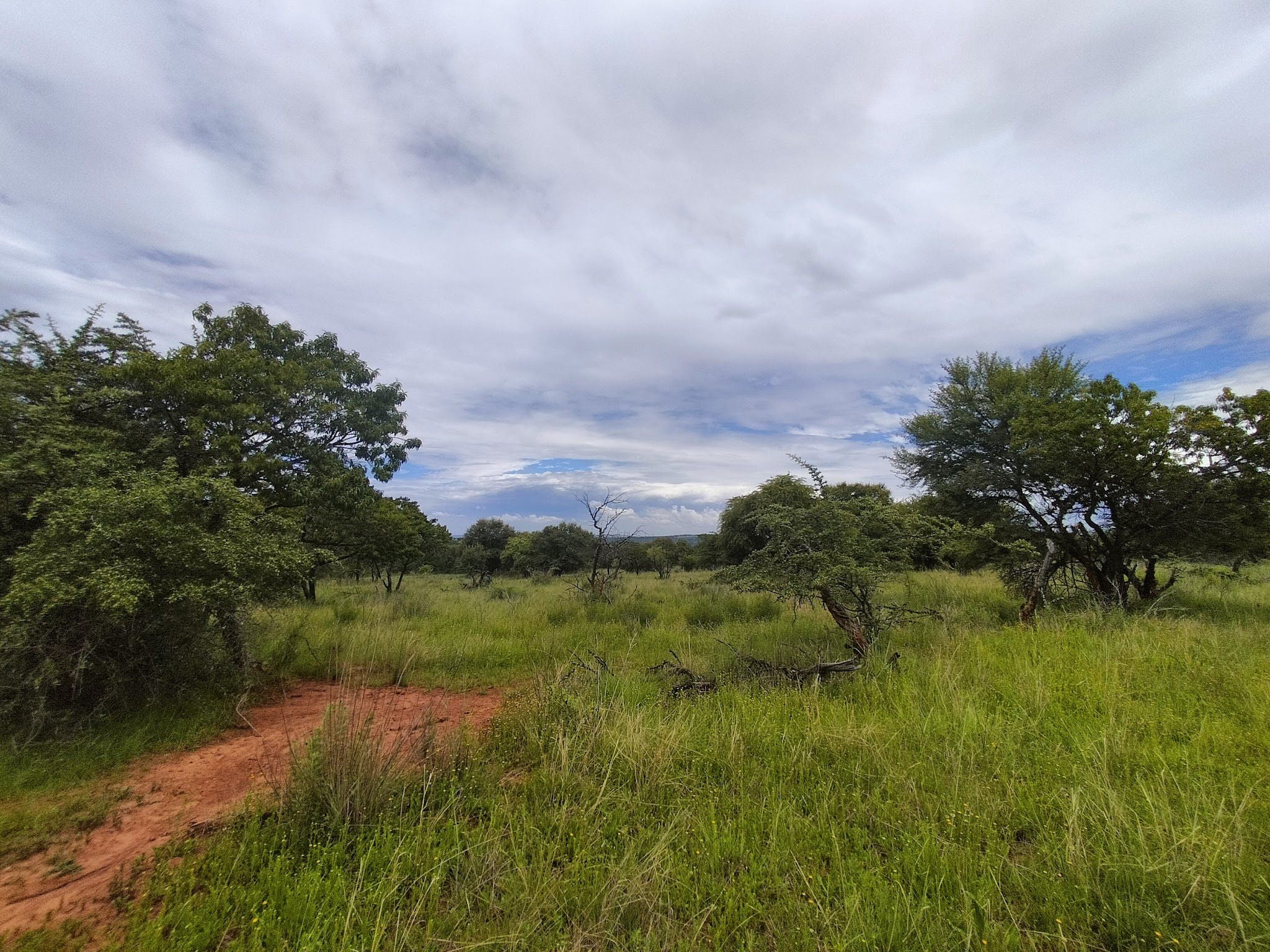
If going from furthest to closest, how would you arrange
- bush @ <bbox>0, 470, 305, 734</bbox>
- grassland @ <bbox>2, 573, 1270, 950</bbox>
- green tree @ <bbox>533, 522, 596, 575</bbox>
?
green tree @ <bbox>533, 522, 596, 575</bbox> < bush @ <bbox>0, 470, 305, 734</bbox> < grassland @ <bbox>2, 573, 1270, 950</bbox>

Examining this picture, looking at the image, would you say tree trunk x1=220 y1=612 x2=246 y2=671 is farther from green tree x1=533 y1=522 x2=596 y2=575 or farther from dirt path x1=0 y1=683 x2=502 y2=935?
green tree x1=533 y1=522 x2=596 y2=575

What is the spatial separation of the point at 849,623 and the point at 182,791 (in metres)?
7.21

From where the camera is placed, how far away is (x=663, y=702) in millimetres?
5352

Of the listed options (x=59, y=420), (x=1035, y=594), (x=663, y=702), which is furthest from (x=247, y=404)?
(x=1035, y=594)

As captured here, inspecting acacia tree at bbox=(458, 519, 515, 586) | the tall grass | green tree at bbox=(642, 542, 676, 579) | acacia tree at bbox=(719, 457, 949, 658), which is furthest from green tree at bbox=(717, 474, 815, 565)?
acacia tree at bbox=(458, 519, 515, 586)

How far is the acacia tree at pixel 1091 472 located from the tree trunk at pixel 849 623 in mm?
5318

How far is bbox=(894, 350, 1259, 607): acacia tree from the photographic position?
9.00 meters

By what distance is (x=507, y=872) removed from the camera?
8.97ft

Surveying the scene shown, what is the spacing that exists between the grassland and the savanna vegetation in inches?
0.9

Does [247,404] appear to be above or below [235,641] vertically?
above

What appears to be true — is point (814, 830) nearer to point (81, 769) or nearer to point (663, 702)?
point (663, 702)

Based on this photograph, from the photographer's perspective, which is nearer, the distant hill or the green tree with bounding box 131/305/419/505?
the green tree with bounding box 131/305/419/505

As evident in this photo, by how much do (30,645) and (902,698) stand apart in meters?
8.33

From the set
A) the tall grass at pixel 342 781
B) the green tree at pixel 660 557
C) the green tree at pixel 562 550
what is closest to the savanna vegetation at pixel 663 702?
the tall grass at pixel 342 781
